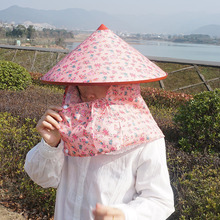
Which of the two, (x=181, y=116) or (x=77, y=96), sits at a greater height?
(x=77, y=96)

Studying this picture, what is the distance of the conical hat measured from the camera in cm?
108

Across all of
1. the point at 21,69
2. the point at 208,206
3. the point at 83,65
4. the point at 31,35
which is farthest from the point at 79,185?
the point at 31,35

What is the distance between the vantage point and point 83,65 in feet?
3.73

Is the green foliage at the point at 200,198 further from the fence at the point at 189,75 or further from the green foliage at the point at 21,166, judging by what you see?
the fence at the point at 189,75

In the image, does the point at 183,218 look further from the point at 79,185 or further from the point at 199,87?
the point at 199,87

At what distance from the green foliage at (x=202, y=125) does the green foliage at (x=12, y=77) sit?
6533 millimetres

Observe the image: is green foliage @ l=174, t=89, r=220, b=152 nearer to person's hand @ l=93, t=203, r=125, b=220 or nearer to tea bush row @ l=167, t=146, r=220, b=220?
tea bush row @ l=167, t=146, r=220, b=220

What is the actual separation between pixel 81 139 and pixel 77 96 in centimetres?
25

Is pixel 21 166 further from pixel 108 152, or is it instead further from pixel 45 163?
pixel 108 152

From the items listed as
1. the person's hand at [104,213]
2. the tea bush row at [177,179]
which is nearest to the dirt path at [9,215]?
the tea bush row at [177,179]

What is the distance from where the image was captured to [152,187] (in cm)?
112

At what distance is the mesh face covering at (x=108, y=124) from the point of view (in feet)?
3.61

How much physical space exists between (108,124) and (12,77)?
8570 millimetres

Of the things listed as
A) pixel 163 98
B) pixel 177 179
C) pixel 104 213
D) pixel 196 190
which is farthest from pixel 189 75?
pixel 104 213
